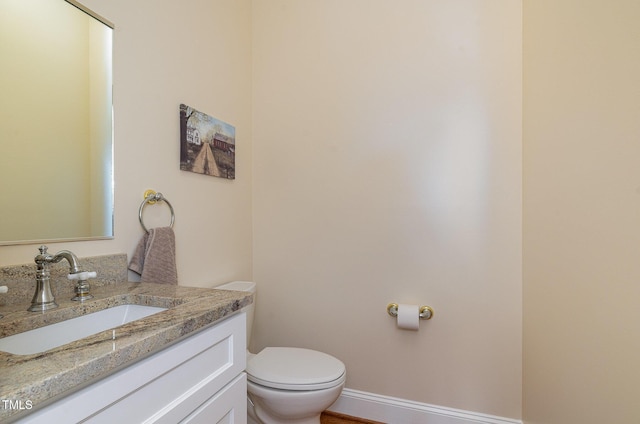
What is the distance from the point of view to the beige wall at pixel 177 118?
1.12 meters

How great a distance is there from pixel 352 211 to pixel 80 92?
Answer: 4.28 feet

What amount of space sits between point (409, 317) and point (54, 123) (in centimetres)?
166

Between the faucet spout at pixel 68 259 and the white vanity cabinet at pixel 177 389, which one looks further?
the faucet spout at pixel 68 259

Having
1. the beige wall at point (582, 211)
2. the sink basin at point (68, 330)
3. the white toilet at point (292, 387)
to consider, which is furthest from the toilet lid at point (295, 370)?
the beige wall at point (582, 211)

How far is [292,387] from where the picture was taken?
126 centimetres

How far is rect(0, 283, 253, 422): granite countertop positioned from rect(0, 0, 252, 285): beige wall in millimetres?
216

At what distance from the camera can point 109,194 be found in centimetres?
109

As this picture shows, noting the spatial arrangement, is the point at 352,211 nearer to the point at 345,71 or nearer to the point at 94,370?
the point at 345,71

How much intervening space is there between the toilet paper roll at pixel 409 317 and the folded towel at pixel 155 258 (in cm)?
110

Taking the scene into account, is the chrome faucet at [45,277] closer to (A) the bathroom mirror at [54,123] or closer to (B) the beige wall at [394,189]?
(A) the bathroom mirror at [54,123]

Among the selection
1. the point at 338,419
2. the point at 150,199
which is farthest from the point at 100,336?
the point at 338,419

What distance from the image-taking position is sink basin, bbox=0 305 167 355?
0.69m

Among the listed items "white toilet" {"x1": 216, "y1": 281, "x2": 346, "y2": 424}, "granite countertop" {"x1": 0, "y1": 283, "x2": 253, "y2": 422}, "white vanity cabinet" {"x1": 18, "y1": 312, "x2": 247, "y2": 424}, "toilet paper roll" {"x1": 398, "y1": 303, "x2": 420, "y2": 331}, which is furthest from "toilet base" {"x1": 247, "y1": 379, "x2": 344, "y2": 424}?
"granite countertop" {"x1": 0, "y1": 283, "x2": 253, "y2": 422}

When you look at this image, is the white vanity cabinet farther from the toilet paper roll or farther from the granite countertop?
the toilet paper roll
